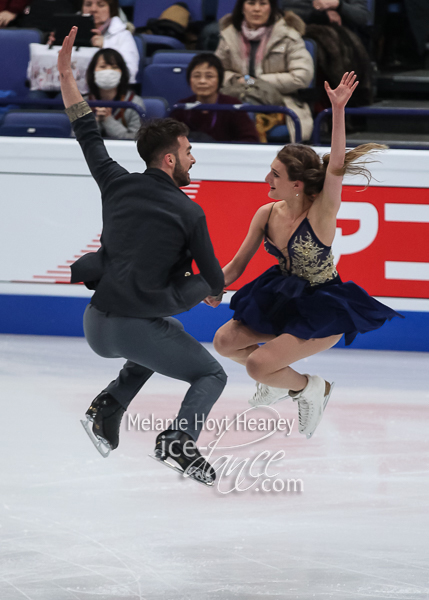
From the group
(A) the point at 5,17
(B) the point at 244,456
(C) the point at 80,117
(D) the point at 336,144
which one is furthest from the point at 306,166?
(A) the point at 5,17

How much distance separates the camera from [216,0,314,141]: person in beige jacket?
5.24m

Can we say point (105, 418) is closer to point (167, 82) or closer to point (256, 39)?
point (256, 39)

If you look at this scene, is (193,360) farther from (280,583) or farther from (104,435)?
(280,583)

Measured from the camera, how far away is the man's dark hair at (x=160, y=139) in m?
2.48

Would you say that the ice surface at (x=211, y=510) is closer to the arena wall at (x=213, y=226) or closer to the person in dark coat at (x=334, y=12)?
the arena wall at (x=213, y=226)

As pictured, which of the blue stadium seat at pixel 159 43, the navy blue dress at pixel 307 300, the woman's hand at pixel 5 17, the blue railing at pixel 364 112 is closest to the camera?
the navy blue dress at pixel 307 300

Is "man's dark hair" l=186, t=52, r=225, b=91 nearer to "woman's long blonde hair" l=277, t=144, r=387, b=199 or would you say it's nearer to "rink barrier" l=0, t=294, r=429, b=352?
"rink barrier" l=0, t=294, r=429, b=352

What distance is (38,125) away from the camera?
208 inches

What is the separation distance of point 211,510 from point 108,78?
128 inches

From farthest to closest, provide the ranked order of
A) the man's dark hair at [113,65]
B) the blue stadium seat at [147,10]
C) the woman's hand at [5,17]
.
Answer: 1. the blue stadium seat at [147,10]
2. the woman's hand at [5,17]
3. the man's dark hair at [113,65]

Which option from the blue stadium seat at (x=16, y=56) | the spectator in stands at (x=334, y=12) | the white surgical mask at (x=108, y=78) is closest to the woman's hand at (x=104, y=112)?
the white surgical mask at (x=108, y=78)

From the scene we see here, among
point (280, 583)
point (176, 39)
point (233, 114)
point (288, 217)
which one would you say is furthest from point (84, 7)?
point (280, 583)

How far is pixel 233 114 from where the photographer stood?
16.8ft

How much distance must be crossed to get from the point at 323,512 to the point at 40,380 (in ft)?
6.44
